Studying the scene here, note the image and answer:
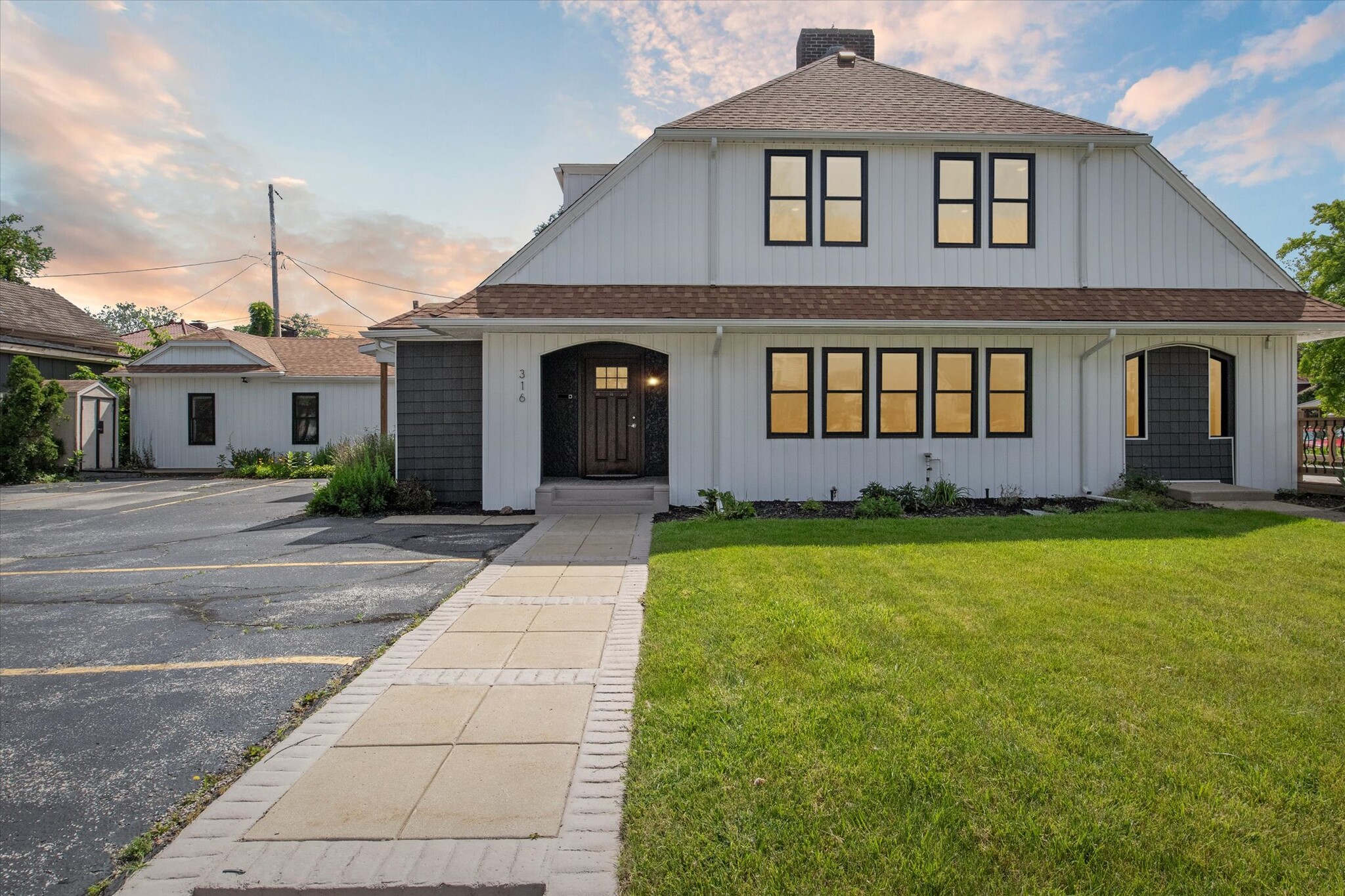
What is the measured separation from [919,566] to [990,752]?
367 cm

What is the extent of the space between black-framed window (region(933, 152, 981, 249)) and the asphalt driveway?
8933mm

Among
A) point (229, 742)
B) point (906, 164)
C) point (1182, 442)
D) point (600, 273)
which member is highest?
point (906, 164)

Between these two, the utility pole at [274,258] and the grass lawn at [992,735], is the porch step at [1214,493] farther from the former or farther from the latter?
the utility pole at [274,258]

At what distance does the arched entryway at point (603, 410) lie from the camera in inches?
511

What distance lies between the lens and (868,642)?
4188 millimetres

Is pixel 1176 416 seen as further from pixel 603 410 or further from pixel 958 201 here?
pixel 603 410

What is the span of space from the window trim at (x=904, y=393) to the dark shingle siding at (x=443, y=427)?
7.08 m

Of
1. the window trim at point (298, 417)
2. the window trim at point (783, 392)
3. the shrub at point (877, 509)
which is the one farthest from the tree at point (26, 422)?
the shrub at point (877, 509)

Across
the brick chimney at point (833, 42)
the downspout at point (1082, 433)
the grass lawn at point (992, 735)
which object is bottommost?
the grass lawn at point (992, 735)

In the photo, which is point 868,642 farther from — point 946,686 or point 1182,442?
point 1182,442

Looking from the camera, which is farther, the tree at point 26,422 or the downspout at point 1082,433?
the tree at point 26,422

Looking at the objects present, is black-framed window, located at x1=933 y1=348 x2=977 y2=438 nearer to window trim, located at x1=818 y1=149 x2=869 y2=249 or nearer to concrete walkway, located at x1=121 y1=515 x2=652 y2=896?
window trim, located at x1=818 y1=149 x2=869 y2=249

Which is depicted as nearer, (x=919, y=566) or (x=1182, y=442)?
(x=919, y=566)

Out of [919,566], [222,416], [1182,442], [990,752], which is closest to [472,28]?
[919,566]
